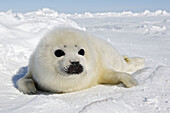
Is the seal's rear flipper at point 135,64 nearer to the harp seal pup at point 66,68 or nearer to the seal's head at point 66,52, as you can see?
the harp seal pup at point 66,68

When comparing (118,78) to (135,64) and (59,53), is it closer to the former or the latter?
(59,53)

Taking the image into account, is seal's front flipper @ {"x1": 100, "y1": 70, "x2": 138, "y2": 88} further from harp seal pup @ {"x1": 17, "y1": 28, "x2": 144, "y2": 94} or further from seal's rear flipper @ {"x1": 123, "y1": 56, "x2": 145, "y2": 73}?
seal's rear flipper @ {"x1": 123, "y1": 56, "x2": 145, "y2": 73}

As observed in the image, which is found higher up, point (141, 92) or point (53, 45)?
point (53, 45)

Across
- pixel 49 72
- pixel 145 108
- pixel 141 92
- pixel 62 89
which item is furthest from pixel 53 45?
pixel 145 108

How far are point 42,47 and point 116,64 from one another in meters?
1.45

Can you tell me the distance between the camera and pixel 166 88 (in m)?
2.32

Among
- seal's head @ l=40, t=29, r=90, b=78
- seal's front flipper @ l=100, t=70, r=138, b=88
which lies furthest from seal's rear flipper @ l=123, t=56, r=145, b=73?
seal's head @ l=40, t=29, r=90, b=78

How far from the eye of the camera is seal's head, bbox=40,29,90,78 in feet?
7.41

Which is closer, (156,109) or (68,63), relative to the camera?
(156,109)

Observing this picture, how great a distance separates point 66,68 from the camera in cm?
225

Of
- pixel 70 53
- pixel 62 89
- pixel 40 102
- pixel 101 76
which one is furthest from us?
pixel 101 76

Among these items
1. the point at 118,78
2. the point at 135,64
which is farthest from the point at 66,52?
the point at 135,64

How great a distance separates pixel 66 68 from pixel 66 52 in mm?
211

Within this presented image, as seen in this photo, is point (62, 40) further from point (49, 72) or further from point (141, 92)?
point (141, 92)
